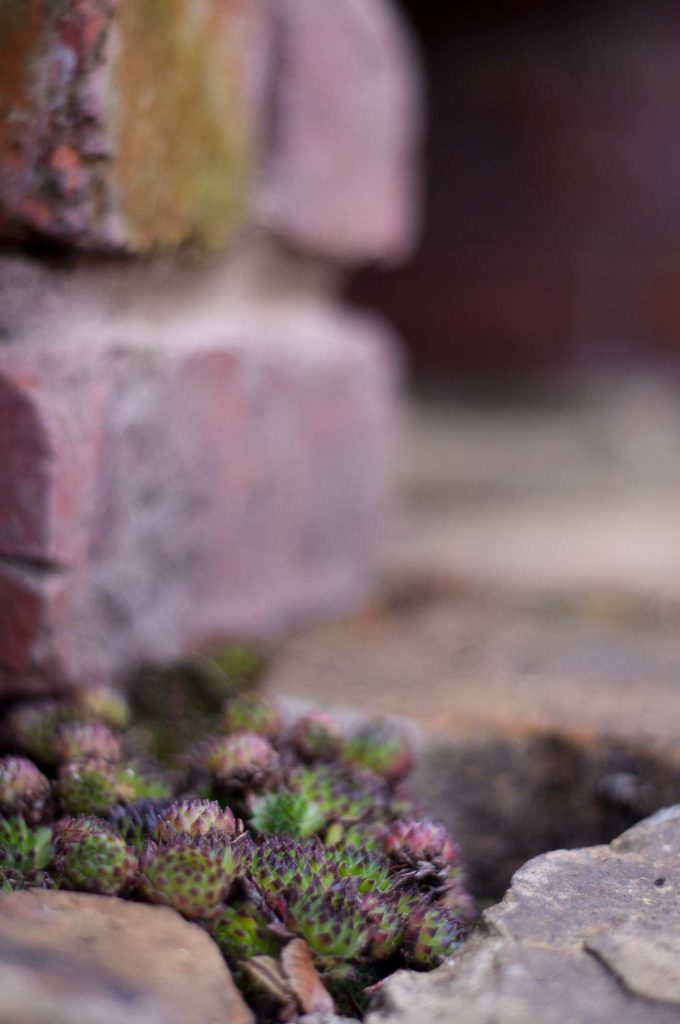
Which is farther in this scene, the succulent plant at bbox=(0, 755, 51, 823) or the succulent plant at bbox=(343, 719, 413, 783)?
the succulent plant at bbox=(343, 719, 413, 783)

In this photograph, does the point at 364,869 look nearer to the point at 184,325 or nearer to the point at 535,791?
the point at 535,791

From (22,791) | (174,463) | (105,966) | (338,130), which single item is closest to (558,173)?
(338,130)

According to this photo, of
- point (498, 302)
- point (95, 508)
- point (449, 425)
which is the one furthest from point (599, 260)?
point (95, 508)

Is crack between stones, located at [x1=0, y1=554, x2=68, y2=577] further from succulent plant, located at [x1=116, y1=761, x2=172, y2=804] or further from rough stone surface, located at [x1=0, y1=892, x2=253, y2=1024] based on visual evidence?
rough stone surface, located at [x1=0, y1=892, x2=253, y2=1024]

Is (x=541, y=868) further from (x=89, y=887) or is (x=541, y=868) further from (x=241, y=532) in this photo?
(x=241, y=532)

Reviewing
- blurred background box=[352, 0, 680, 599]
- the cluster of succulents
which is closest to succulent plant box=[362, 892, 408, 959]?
the cluster of succulents

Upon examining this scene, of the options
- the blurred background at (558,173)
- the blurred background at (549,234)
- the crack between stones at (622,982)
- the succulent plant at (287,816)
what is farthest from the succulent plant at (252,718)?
the blurred background at (558,173)
